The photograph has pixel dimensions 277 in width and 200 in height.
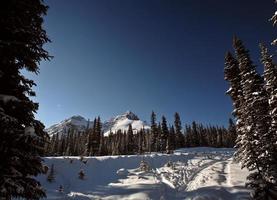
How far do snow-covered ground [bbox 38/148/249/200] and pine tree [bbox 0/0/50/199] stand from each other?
13.3 m

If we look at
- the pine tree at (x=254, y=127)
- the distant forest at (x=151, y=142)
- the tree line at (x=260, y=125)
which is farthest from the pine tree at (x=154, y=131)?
the pine tree at (x=254, y=127)

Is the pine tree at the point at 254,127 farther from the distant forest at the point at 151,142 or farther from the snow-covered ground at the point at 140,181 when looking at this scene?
the distant forest at the point at 151,142

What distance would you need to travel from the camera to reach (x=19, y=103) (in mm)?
7750

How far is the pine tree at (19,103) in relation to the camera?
7.30 m

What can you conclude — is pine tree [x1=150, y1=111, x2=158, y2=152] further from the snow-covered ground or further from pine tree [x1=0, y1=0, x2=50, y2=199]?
pine tree [x1=0, y1=0, x2=50, y2=199]

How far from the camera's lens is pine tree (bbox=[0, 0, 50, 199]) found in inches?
287

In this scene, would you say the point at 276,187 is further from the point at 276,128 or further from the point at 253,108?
the point at 253,108

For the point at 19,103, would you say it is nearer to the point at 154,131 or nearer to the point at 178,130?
the point at 154,131

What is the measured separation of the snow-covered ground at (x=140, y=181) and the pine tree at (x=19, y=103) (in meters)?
13.3

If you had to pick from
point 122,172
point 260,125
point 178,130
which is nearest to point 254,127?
point 260,125

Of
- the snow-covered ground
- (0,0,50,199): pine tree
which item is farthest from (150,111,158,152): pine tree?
(0,0,50,199): pine tree

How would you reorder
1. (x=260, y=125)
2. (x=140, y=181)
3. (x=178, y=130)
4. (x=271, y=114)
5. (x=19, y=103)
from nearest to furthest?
1. (x=19, y=103)
2. (x=260, y=125)
3. (x=271, y=114)
4. (x=140, y=181)
5. (x=178, y=130)

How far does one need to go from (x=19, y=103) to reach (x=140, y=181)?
20688 millimetres

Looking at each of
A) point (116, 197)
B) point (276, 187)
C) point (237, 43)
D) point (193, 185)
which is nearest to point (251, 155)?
point (276, 187)
